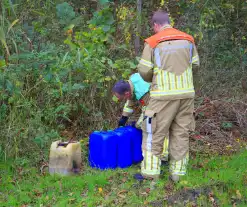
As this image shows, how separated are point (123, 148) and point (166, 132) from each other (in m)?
0.88

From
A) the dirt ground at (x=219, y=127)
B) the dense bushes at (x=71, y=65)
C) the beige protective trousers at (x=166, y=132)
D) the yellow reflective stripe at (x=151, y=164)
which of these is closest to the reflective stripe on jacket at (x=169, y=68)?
the beige protective trousers at (x=166, y=132)

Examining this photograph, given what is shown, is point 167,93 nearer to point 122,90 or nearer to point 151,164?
point 122,90

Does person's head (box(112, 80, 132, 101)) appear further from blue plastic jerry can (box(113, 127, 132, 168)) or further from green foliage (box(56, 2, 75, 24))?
green foliage (box(56, 2, 75, 24))

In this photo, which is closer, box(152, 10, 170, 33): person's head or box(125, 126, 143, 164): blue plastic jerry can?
box(152, 10, 170, 33): person's head

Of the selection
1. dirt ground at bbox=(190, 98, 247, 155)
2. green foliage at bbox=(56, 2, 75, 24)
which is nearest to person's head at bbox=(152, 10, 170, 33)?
dirt ground at bbox=(190, 98, 247, 155)

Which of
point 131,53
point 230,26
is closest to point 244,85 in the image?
point 230,26

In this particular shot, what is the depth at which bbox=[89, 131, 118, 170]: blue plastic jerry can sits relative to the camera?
6477mm

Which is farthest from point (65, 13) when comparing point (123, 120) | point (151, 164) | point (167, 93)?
point (151, 164)

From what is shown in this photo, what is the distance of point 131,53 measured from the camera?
336 inches

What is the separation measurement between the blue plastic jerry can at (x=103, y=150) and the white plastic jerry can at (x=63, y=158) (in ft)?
0.85

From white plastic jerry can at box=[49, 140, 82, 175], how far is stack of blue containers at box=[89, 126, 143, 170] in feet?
0.93

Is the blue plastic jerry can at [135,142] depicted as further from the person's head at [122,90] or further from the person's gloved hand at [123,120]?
the person's head at [122,90]

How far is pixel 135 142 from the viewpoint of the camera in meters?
6.72

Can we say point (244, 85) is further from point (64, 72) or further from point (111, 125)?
point (64, 72)
